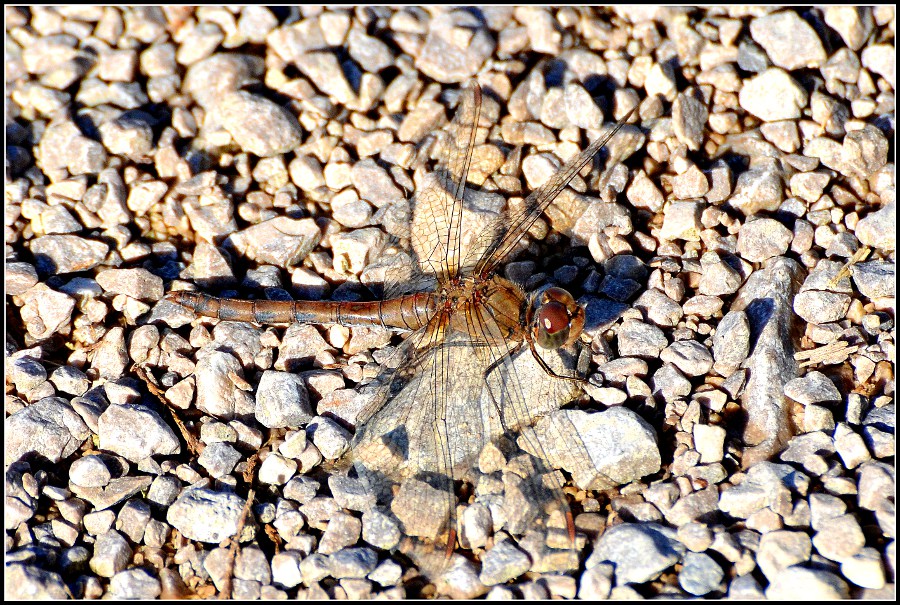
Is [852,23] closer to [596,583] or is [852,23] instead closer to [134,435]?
[596,583]

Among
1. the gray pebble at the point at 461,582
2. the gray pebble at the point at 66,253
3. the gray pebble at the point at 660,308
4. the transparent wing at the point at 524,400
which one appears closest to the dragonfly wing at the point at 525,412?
the transparent wing at the point at 524,400

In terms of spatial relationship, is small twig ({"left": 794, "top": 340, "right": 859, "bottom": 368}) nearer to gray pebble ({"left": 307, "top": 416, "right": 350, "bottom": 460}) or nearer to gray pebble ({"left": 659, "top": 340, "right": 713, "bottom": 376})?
gray pebble ({"left": 659, "top": 340, "right": 713, "bottom": 376})

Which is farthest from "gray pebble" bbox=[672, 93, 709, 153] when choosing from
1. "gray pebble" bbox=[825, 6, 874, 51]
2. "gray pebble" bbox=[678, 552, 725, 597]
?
"gray pebble" bbox=[678, 552, 725, 597]

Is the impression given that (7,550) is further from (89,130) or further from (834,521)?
(834,521)

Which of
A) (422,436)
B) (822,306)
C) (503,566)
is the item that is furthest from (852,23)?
(503,566)

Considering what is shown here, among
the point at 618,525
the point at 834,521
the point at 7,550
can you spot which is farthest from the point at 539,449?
the point at 7,550

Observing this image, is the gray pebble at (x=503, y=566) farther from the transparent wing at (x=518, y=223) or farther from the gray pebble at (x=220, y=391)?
the transparent wing at (x=518, y=223)

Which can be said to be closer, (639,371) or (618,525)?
(618,525)
